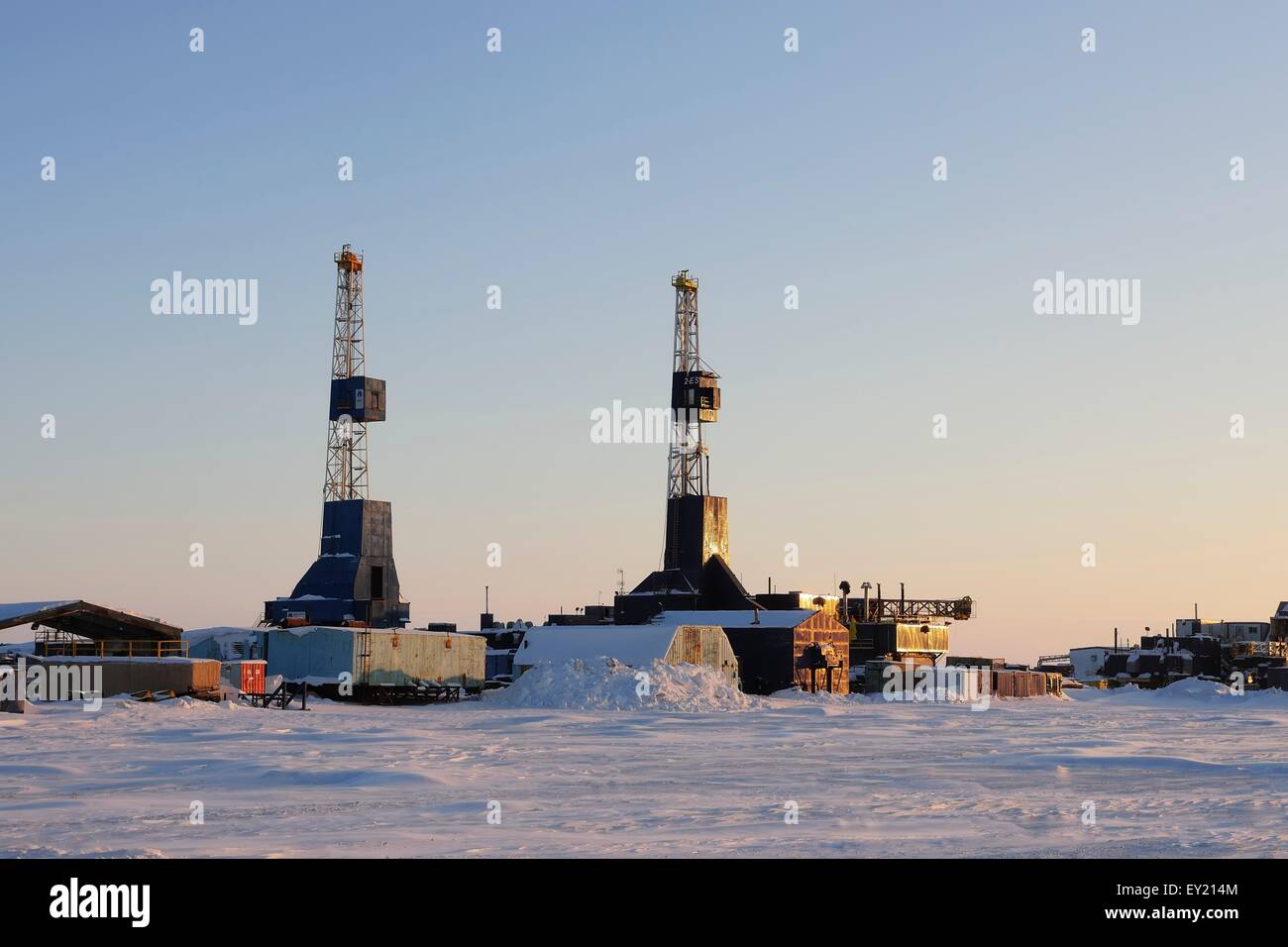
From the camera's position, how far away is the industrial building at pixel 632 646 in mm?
71875

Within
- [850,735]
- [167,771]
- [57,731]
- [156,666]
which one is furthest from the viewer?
[156,666]

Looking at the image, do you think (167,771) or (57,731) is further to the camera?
(57,731)

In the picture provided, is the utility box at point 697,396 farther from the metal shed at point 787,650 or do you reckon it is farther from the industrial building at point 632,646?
the industrial building at point 632,646

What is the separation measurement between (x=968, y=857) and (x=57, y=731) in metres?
28.4

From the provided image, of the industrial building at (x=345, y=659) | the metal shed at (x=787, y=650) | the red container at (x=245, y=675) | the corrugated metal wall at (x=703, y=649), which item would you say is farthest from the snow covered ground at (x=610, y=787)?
the metal shed at (x=787, y=650)

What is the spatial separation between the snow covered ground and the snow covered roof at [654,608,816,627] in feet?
98.7

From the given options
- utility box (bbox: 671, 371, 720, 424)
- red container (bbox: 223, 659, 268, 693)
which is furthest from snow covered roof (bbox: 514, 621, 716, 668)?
utility box (bbox: 671, 371, 720, 424)

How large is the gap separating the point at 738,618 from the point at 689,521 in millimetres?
13192

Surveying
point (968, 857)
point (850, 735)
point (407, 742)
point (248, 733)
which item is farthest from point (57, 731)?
point (968, 857)

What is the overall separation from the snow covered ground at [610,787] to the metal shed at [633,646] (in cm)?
1993

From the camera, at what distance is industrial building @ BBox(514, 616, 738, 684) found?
71875 millimetres

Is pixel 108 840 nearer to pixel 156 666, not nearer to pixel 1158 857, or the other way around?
pixel 1158 857

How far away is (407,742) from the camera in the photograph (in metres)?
38.2
